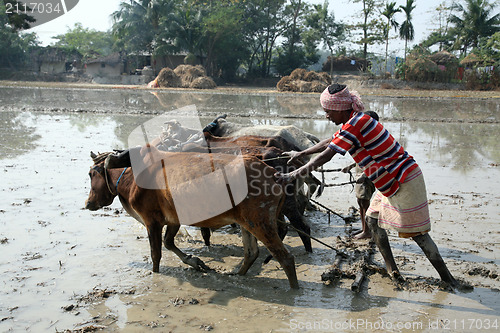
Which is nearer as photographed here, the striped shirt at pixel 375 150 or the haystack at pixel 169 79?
the striped shirt at pixel 375 150

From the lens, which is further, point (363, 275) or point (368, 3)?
point (368, 3)

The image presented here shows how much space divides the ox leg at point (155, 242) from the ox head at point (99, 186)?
3.28 feet

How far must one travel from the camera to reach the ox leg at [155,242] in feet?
17.9

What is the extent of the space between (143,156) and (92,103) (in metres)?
20.6

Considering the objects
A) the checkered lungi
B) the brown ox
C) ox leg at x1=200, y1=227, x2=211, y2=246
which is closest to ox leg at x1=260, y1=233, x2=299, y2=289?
the brown ox

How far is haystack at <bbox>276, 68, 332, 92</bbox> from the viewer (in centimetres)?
3481

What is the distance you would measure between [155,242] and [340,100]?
8.81 ft

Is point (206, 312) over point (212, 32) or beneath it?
beneath

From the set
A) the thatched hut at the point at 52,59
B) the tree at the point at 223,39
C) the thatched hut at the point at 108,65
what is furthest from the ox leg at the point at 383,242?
the thatched hut at the point at 52,59

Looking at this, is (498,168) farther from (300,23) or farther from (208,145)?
(300,23)

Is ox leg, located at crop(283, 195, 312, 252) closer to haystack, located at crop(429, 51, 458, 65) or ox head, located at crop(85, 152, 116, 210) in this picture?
ox head, located at crop(85, 152, 116, 210)

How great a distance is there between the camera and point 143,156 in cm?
568

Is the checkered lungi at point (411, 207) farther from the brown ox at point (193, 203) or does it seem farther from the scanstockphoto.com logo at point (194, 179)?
the scanstockphoto.com logo at point (194, 179)

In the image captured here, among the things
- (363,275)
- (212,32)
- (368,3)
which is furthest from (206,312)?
(368,3)
